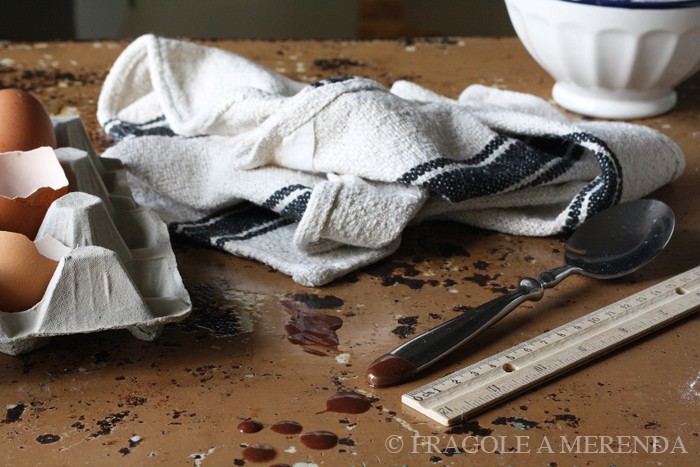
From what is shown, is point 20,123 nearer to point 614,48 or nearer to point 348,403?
point 348,403

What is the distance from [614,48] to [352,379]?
55 centimetres

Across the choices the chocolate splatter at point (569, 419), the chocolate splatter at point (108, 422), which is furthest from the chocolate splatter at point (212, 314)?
the chocolate splatter at point (569, 419)

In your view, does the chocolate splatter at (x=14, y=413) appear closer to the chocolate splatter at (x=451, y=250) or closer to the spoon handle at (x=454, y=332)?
the spoon handle at (x=454, y=332)

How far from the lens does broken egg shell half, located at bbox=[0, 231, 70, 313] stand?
2.08ft

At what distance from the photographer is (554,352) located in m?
0.67

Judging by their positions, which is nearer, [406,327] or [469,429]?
[469,429]

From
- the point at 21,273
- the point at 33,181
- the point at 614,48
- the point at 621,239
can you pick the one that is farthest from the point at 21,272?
the point at 614,48

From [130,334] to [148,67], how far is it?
45cm

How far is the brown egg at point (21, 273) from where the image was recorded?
0.63 meters

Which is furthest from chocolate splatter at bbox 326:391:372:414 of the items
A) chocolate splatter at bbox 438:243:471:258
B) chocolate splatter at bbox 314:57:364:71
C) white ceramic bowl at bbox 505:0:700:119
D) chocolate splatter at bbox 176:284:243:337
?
chocolate splatter at bbox 314:57:364:71

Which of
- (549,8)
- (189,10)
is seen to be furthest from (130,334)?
(189,10)

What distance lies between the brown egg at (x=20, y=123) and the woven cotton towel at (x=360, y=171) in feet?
0.45

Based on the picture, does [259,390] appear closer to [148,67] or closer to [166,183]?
[166,183]

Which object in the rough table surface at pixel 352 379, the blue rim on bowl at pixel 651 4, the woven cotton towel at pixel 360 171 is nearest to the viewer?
the rough table surface at pixel 352 379
